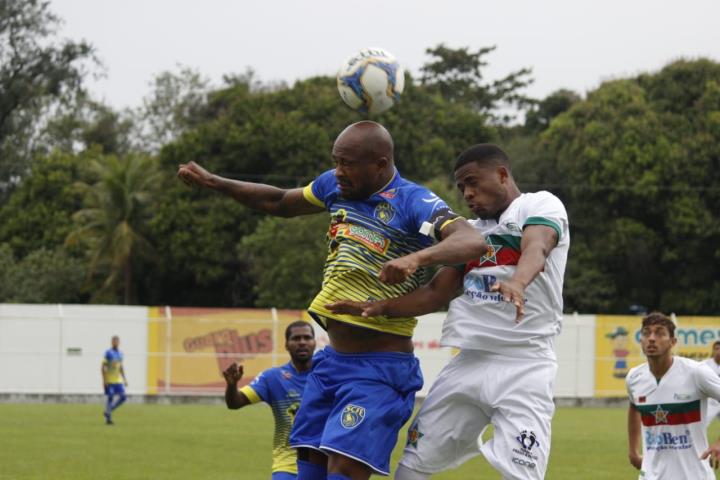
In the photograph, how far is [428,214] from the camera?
6.58m

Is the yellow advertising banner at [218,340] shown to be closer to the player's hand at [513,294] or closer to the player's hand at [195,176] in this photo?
the player's hand at [195,176]

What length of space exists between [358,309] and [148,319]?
3094 cm

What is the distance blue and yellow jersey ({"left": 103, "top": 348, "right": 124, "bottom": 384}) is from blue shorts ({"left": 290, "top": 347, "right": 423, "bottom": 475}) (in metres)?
23.4

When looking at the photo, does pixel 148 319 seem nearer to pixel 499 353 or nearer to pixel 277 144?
pixel 277 144

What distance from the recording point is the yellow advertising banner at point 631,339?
38.2 metres

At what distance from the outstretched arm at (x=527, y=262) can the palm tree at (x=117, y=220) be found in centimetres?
4579

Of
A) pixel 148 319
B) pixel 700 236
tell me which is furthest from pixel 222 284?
pixel 700 236

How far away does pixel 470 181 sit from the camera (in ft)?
22.8

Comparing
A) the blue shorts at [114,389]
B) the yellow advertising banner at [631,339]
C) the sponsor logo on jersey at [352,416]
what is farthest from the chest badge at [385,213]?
the yellow advertising banner at [631,339]

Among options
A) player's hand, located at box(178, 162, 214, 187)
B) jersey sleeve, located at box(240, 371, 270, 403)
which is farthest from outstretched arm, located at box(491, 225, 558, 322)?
jersey sleeve, located at box(240, 371, 270, 403)

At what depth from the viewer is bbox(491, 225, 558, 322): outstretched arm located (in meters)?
5.64

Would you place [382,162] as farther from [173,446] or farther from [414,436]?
[173,446]

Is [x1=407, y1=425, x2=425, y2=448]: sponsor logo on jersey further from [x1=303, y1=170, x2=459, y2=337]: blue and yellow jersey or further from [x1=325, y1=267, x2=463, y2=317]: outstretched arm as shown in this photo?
Result: [x1=325, y1=267, x2=463, y2=317]: outstretched arm

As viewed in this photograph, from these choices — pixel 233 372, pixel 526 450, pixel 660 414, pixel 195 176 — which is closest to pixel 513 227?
pixel 526 450
